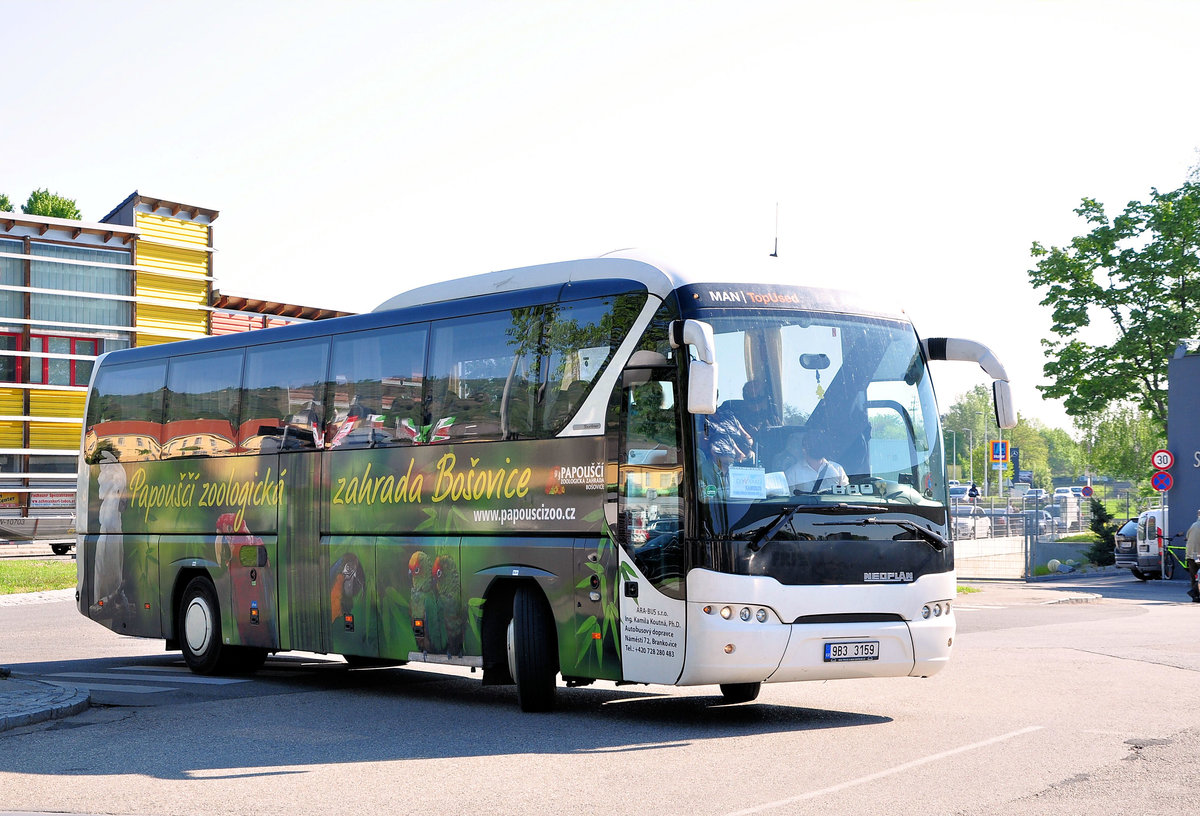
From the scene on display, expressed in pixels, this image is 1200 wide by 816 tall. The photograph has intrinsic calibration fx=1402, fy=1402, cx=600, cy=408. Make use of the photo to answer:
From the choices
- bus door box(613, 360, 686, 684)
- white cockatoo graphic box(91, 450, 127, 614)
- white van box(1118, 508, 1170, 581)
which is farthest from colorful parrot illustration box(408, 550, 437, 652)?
white van box(1118, 508, 1170, 581)

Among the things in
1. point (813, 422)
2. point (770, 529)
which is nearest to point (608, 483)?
point (770, 529)

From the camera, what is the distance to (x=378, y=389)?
1318cm

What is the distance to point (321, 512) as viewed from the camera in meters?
13.7

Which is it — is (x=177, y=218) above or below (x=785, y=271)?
above

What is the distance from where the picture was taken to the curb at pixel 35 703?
10.9 m

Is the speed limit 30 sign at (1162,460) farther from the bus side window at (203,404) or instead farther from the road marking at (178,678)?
the road marking at (178,678)

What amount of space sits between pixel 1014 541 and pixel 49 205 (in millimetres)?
50435

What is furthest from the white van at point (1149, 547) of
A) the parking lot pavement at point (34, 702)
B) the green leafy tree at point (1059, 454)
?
the green leafy tree at point (1059, 454)

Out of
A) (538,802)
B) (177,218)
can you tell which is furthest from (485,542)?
(177,218)

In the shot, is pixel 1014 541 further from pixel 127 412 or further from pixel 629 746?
pixel 629 746

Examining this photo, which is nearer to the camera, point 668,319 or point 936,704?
point 668,319

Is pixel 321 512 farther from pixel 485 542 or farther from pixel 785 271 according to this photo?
pixel 785 271

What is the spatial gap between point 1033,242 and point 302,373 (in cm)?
3808

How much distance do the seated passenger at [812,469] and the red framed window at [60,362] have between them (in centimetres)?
2765
